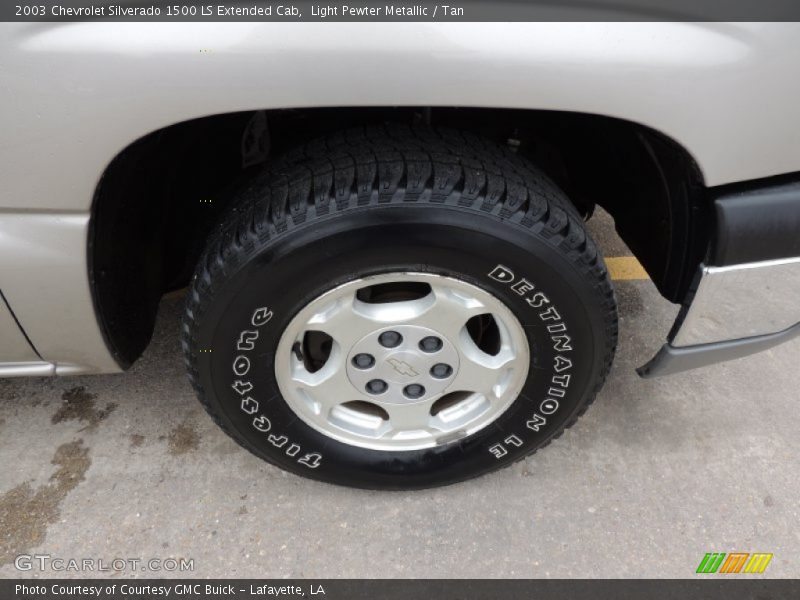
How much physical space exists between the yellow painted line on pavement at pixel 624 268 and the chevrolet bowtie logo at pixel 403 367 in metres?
1.42

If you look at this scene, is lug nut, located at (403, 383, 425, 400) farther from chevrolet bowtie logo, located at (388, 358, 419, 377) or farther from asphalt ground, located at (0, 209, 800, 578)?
asphalt ground, located at (0, 209, 800, 578)

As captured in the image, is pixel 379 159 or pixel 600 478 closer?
pixel 379 159

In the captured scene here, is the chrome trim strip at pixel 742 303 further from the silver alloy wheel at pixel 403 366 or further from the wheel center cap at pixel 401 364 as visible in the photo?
the wheel center cap at pixel 401 364

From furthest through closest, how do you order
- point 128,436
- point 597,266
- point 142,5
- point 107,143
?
point 128,436 < point 597,266 < point 107,143 < point 142,5

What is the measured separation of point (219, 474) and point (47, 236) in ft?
2.99

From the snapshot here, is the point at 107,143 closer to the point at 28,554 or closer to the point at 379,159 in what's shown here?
the point at 379,159

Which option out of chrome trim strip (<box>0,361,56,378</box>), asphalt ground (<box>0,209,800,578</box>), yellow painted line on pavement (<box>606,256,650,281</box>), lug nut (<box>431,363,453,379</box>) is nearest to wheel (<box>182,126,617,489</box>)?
lug nut (<box>431,363,453,379</box>)

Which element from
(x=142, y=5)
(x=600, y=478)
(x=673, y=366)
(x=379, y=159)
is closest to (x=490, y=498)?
(x=600, y=478)

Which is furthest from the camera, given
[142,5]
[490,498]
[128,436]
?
[128,436]

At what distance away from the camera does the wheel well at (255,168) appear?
143 cm

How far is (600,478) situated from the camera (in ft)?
6.27

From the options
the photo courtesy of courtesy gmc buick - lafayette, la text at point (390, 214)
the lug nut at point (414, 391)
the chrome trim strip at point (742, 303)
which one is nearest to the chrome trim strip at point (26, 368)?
the photo courtesy of courtesy gmc buick - lafayette, la text at point (390, 214)

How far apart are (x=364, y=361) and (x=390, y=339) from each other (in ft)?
0.32

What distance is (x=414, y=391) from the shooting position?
1675 mm
